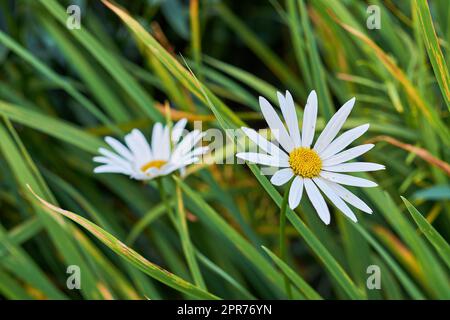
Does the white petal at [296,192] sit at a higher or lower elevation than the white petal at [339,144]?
lower

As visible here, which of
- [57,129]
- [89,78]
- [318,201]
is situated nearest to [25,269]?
[57,129]

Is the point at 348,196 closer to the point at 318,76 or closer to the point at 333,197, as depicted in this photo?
the point at 333,197

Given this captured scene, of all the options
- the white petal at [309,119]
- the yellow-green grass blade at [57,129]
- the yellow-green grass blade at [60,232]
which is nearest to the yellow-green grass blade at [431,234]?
the white petal at [309,119]

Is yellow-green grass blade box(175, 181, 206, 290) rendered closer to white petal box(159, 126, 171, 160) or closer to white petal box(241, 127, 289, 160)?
white petal box(159, 126, 171, 160)

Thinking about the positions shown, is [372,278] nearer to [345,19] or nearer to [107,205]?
[345,19]

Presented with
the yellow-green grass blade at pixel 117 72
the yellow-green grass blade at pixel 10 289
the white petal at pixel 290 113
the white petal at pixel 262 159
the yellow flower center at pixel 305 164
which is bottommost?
the white petal at pixel 262 159

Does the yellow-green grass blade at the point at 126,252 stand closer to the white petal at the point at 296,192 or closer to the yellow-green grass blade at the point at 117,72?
the white petal at the point at 296,192

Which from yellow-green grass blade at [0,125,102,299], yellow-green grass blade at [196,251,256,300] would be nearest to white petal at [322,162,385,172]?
yellow-green grass blade at [196,251,256,300]

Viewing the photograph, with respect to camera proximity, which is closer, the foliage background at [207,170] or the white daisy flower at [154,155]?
the white daisy flower at [154,155]
